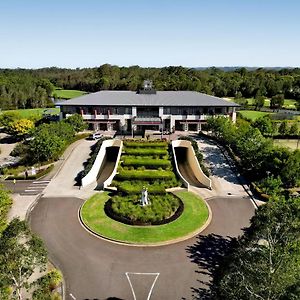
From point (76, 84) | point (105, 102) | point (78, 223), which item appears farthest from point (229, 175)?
point (76, 84)

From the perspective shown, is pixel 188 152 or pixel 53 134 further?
pixel 188 152

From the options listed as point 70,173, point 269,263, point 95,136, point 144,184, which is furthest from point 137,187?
point 269,263

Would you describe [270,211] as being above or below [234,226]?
above

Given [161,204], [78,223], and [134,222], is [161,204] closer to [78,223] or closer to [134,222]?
[134,222]

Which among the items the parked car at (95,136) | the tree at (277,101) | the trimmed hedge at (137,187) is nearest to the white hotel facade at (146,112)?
the parked car at (95,136)

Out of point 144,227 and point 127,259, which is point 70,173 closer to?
point 144,227
